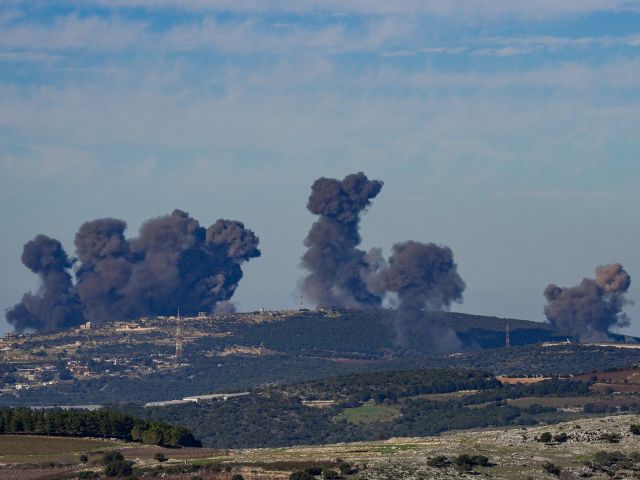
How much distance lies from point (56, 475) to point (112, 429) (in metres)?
34.3

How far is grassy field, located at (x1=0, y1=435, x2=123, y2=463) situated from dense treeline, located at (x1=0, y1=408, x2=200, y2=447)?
8.66 feet

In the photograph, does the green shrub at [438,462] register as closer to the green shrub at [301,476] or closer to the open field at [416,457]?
the open field at [416,457]

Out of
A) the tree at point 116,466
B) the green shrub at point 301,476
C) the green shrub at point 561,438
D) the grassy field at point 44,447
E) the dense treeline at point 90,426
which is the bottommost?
the green shrub at point 301,476

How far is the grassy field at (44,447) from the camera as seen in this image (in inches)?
5979

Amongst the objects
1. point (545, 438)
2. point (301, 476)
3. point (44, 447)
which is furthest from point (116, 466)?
point (545, 438)

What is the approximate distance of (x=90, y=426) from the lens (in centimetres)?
17200

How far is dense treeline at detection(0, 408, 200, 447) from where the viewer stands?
16900 centimetres

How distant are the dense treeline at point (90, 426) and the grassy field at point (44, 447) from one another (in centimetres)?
264

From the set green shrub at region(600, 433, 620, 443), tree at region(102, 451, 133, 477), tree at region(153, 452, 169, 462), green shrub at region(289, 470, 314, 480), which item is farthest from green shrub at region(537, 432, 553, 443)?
tree at region(102, 451, 133, 477)

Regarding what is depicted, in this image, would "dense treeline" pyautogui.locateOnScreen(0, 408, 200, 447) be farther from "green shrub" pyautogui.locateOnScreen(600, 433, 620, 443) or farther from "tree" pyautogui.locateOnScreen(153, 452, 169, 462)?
"green shrub" pyautogui.locateOnScreen(600, 433, 620, 443)

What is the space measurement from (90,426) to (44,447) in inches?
438

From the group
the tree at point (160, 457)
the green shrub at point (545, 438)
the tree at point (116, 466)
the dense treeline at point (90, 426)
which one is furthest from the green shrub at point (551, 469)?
the dense treeline at point (90, 426)

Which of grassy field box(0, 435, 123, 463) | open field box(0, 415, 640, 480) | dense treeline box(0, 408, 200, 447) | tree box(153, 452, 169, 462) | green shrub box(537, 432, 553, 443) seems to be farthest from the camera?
dense treeline box(0, 408, 200, 447)

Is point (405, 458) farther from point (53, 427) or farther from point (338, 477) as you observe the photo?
point (53, 427)
